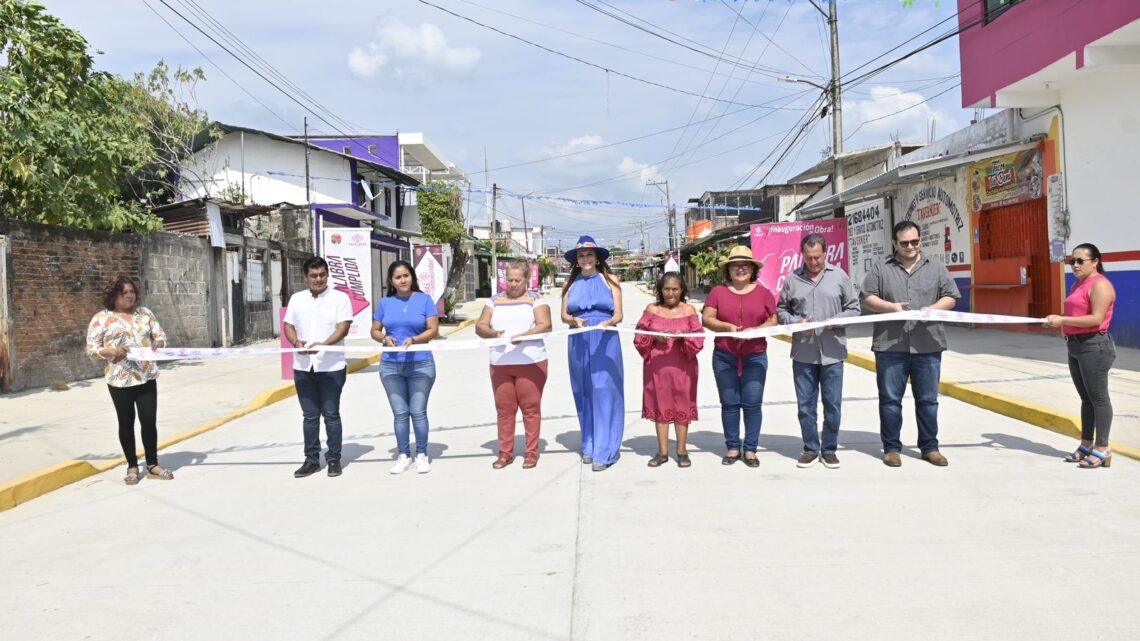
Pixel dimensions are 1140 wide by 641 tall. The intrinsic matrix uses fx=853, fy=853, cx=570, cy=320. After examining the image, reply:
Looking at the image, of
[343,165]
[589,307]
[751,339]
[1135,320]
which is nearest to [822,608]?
[751,339]

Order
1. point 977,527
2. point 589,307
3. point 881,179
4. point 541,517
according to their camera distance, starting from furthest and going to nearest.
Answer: point 881,179, point 589,307, point 541,517, point 977,527

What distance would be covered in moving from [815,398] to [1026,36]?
10.3 metres

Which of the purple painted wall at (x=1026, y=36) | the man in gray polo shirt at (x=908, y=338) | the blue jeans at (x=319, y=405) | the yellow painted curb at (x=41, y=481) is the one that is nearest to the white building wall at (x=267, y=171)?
the purple painted wall at (x=1026, y=36)

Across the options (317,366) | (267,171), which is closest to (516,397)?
(317,366)

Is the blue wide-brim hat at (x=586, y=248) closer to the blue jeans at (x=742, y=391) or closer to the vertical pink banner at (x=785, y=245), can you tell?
the blue jeans at (x=742, y=391)

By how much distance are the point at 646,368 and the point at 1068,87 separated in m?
11.3

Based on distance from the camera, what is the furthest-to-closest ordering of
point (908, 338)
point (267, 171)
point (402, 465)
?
point (267, 171), point (402, 465), point (908, 338)

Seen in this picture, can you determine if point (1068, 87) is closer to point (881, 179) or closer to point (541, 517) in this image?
point (881, 179)

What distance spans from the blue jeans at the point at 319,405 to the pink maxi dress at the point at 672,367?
240cm

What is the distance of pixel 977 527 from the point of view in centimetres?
479

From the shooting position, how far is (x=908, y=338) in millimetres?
6324

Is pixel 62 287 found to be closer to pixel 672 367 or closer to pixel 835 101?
pixel 672 367

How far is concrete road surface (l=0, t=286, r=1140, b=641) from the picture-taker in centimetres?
367

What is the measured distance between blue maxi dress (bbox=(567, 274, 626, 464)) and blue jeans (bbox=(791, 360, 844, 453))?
4.52ft
